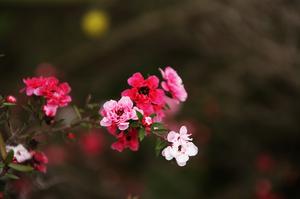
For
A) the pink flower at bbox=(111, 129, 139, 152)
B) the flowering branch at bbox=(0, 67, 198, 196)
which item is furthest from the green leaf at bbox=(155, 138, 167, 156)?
the pink flower at bbox=(111, 129, 139, 152)

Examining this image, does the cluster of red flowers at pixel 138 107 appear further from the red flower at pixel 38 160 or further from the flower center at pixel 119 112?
the red flower at pixel 38 160

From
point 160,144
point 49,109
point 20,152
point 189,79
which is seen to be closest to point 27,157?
point 20,152

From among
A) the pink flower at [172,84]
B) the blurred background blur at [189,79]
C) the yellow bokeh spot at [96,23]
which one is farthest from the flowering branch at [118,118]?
the yellow bokeh spot at [96,23]

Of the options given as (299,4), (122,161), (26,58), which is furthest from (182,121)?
(26,58)

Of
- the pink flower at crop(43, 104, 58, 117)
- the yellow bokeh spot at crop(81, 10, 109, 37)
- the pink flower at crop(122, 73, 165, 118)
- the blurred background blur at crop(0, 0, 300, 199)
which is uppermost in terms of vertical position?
the yellow bokeh spot at crop(81, 10, 109, 37)

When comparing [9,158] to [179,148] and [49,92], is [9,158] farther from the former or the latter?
[179,148]

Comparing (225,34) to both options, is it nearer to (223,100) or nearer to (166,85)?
(223,100)

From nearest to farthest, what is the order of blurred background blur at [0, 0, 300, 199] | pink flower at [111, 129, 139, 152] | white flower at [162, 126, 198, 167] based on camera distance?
white flower at [162, 126, 198, 167], pink flower at [111, 129, 139, 152], blurred background blur at [0, 0, 300, 199]

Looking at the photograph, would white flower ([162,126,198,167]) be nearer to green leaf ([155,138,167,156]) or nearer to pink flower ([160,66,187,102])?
green leaf ([155,138,167,156])
